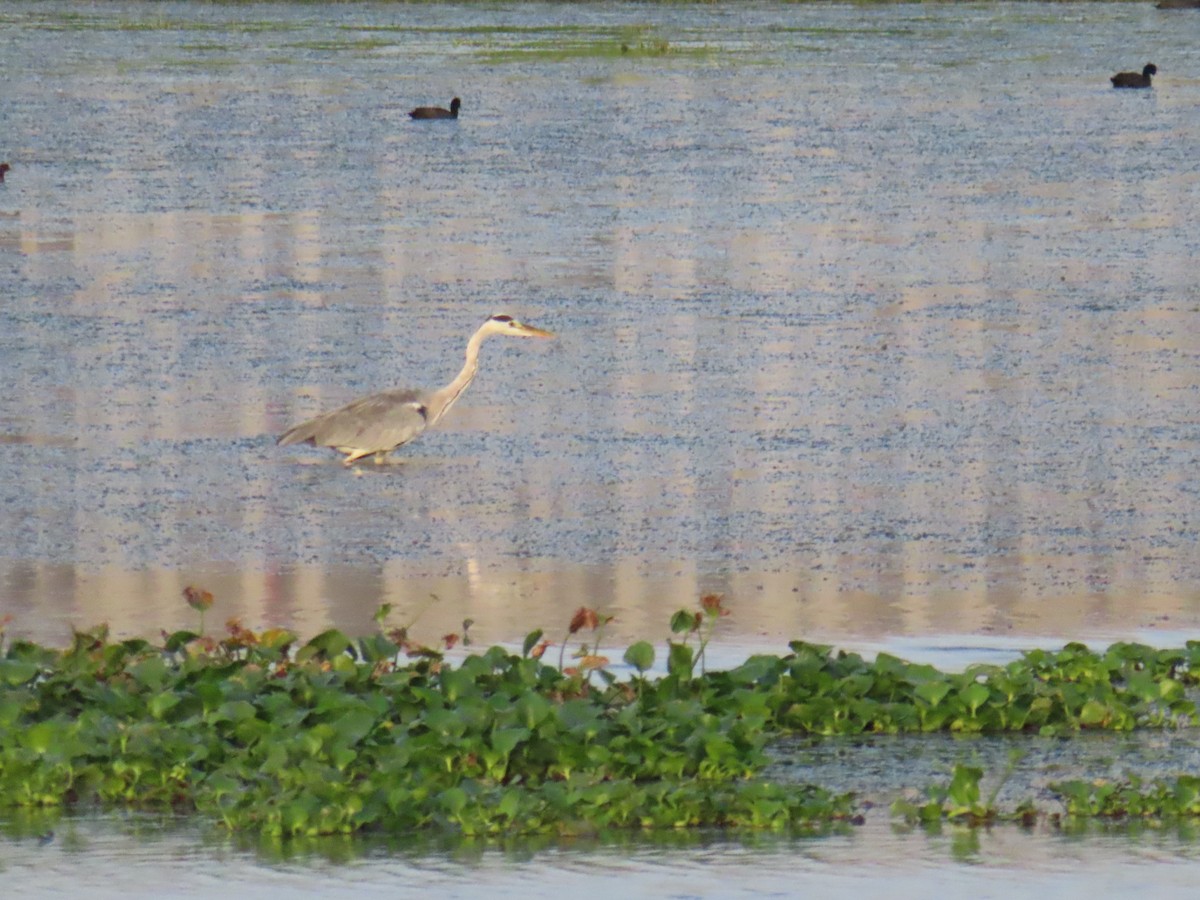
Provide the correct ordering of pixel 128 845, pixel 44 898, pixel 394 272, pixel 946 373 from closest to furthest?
pixel 44 898
pixel 128 845
pixel 946 373
pixel 394 272

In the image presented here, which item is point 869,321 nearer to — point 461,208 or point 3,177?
point 461,208

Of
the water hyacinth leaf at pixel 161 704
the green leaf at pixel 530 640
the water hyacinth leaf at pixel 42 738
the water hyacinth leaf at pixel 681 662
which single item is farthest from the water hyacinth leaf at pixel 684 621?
the water hyacinth leaf at pixel 42 738

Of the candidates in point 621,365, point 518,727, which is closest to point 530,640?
point 518,727

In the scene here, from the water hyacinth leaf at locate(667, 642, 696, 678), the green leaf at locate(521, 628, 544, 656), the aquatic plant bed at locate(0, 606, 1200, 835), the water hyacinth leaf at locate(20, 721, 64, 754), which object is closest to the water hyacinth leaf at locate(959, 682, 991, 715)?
the aquatic plant bed at locate(0, 606, 1200, 835)

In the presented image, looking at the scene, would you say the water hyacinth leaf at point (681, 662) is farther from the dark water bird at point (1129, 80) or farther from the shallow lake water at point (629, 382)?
the dark water bird at point (1129, 80)

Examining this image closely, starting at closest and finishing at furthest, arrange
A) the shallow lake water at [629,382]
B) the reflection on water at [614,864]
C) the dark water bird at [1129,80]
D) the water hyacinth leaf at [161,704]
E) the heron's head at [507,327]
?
the reflection on water at [614,864] < the water hyacinth leaf at [161,704] < the shallow lake water at [629,382] < the heron's head at [507,327] < the dark water bird at [1129,80]

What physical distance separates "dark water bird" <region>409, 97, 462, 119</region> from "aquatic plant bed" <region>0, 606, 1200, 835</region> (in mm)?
22836

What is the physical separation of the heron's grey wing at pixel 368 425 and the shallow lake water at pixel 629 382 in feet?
0.56

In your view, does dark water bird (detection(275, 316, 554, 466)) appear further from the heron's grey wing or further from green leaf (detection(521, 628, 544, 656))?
green leaf (detection(521, 628, 544, 656))

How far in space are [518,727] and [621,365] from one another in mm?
7439

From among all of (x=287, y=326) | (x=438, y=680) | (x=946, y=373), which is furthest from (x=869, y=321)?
(x=438, y=680)

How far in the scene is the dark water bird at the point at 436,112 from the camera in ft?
102

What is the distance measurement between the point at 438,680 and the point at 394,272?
10.7 metres

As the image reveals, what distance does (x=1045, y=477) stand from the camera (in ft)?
39.4
